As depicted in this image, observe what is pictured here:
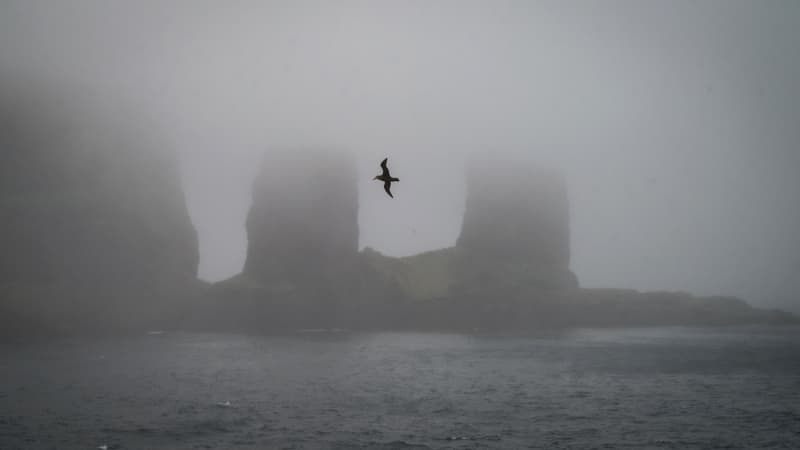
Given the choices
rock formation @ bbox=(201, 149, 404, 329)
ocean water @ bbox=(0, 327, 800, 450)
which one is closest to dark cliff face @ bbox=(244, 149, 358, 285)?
rock formation @ bbox=(201, 149, 404, 329)

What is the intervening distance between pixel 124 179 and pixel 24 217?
82.9ft

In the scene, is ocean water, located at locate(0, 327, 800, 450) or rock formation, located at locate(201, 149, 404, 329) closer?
ocean water, located at locate(0, 327, 800, 450)

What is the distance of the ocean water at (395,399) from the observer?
36.9 m

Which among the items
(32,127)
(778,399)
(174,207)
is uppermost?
(32,127)

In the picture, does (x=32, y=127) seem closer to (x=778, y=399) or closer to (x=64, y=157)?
(x=64, y=157)

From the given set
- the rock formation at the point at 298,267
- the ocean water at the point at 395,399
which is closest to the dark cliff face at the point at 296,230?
the rock formation at the point at 298,267

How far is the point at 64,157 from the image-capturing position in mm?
151125


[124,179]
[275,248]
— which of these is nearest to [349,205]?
[275,248]

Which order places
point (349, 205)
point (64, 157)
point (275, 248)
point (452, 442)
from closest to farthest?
point (452, 442), point (64, 157), point (275, 248), point (349, 205)

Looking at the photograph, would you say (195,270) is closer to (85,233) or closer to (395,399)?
(85,233)

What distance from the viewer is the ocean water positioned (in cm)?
3691

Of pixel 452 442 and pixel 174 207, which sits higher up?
pixel 174 207

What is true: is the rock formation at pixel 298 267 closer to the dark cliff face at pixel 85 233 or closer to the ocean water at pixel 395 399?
the dark cliff face at pixel 85 233

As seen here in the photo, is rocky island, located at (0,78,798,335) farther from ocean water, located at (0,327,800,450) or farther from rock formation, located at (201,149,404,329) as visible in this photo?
ocean water, located at (0,327,800,450)
